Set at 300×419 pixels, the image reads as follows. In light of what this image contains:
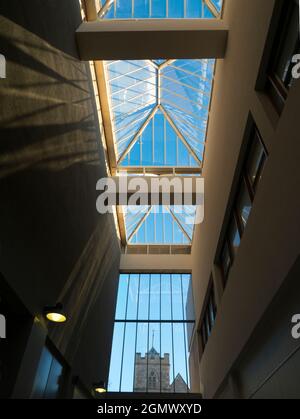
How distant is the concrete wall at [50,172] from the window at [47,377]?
0.36 meters

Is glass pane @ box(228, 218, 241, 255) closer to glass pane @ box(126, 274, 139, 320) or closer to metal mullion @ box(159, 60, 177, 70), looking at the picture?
metal mullion @ box(159, 60, 177, 70)

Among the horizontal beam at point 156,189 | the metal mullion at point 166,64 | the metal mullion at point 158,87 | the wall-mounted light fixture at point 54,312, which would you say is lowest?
the wall-mounted light fixture at point 54,312

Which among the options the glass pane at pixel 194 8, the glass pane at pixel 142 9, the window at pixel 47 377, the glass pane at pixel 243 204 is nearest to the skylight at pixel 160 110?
the glass pane at pixel 194 8

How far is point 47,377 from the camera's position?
22.5 ft

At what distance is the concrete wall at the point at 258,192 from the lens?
412cm

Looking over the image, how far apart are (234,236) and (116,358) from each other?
11544 mm

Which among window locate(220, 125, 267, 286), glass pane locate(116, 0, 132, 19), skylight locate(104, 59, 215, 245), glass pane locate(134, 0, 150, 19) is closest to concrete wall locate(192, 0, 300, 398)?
window locate(220, 125, 267, 286)

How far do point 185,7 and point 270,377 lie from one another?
36.9ft

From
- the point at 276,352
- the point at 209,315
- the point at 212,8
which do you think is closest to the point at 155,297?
the point at 209,315

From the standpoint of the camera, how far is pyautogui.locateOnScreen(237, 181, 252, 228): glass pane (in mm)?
6986

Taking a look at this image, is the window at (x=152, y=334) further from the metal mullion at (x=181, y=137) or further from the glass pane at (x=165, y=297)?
the metal mullion at (x=181, y=137)

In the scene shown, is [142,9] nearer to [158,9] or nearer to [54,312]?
[158,9]

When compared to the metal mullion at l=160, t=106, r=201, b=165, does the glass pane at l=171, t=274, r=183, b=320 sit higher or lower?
lower

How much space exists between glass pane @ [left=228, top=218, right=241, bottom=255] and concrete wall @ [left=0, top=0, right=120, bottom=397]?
14.7 feet
